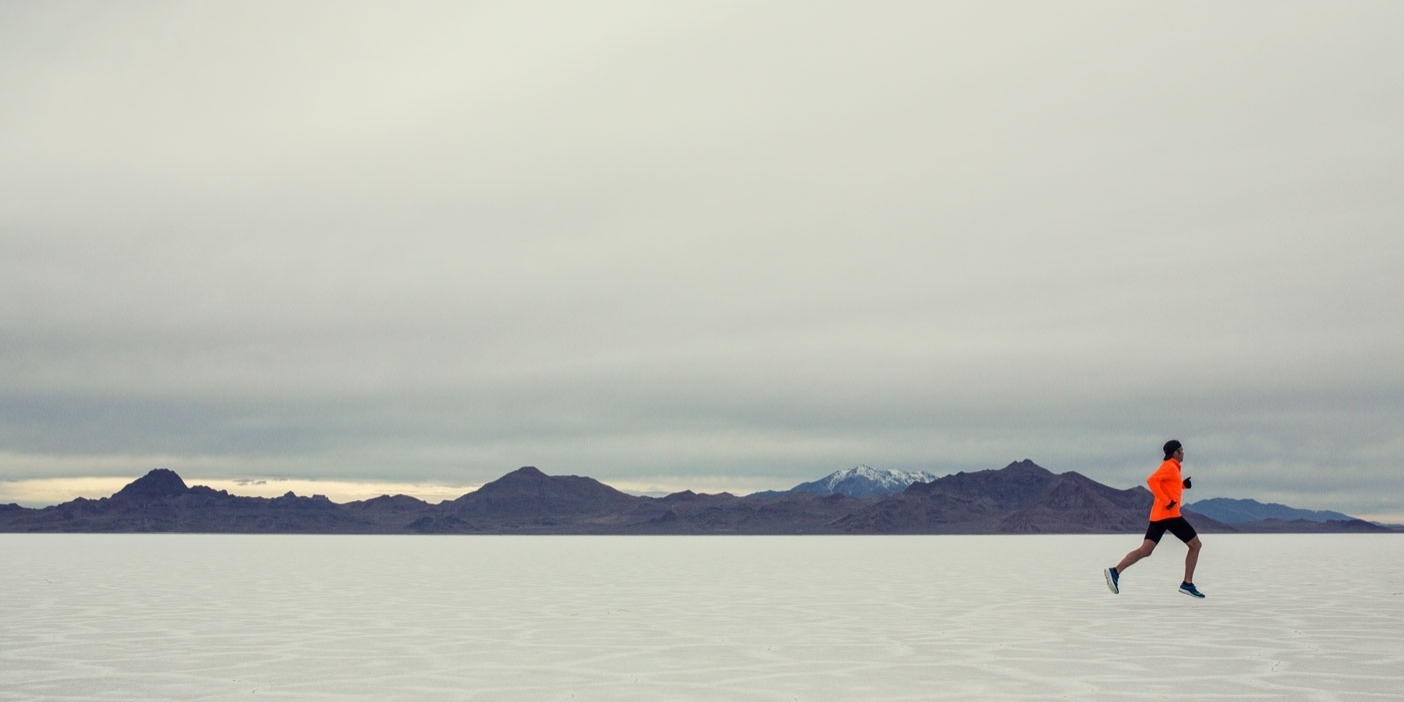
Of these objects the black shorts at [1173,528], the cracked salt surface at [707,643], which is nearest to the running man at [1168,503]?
the black shorts at [1173,528]

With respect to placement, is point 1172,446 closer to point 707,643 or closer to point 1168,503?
point 1168,503

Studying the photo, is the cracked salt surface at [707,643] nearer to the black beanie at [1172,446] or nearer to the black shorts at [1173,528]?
the black shorts at [1173,528]

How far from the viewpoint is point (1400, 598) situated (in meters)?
21.2

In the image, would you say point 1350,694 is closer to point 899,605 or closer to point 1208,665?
point 1208,665

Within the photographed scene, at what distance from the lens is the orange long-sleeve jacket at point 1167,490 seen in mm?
18625

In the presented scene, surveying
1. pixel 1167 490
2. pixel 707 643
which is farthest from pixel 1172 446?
pixel 707 643

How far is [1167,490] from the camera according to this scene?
1867 centimetres

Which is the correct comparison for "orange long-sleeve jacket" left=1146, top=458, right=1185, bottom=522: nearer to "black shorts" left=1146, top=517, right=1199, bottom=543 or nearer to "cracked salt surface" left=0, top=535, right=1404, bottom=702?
"black shorts" left=1146, top=517, right=1199, bottom=543

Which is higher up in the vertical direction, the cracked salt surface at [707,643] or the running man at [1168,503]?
the running man at [1168,503]

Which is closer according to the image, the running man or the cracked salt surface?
the cracked salt surface

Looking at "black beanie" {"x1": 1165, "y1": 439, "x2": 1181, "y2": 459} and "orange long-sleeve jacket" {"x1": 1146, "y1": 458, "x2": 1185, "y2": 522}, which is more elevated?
"black beanie" {"x1": 1165, "y1": 439, "x2": 1181, "y2": 459}

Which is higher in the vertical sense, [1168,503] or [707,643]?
[1168,503]

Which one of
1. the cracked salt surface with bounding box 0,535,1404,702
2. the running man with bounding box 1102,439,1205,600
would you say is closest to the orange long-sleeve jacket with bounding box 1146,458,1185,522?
the running man with bounding box 1102,439,1205,600

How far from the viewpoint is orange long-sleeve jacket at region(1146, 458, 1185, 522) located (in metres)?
18.6
